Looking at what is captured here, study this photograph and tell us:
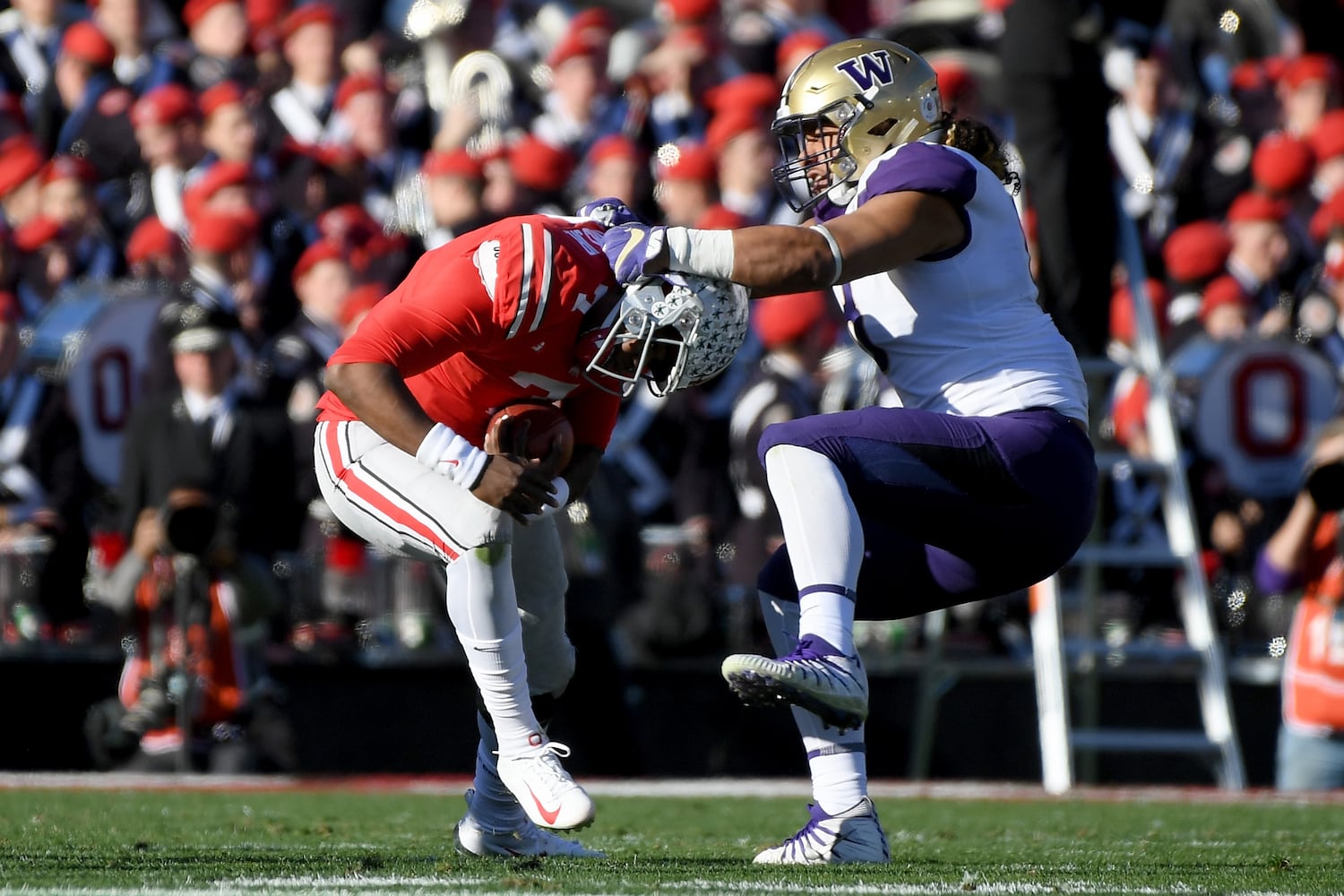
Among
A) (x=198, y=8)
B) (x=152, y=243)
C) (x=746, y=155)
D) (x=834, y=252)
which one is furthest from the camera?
(x=198, y=8)

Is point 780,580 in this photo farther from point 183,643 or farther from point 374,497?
point 183,643

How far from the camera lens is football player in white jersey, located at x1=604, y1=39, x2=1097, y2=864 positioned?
437cm

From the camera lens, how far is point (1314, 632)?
7734mm

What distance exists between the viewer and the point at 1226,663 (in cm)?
880

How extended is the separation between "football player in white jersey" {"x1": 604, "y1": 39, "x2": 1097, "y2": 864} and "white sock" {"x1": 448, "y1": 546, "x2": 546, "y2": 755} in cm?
59

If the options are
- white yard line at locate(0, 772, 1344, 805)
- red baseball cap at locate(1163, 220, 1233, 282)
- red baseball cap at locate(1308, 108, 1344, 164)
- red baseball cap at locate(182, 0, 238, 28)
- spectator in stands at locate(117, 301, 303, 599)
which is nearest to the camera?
white yard line at locate(0, 772, 1344, 805)

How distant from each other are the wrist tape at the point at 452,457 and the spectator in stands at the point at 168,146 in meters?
6.15

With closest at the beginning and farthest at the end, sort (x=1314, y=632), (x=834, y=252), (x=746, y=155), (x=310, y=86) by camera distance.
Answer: (x=834, y=252) < (x=1314, y=632) < (x=746, y=155) < (x=310, y=86)

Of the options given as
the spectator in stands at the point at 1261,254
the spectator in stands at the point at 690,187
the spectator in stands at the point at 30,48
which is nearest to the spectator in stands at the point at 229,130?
the spectator in stands at the point at 30,48

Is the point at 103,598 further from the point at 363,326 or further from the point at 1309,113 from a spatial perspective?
the point at 1309,113

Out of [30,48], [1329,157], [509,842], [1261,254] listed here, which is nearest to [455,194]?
[30,48]

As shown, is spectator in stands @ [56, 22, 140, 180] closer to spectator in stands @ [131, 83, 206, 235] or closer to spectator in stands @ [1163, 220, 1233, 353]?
spectator in stands @ [131, 83, 206, 235]

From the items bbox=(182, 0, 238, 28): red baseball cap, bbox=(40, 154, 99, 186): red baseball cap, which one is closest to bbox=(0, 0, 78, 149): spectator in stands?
bbox=(182, 0, 238, 28): red baseball cap

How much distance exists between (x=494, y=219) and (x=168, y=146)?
5.79 feet
